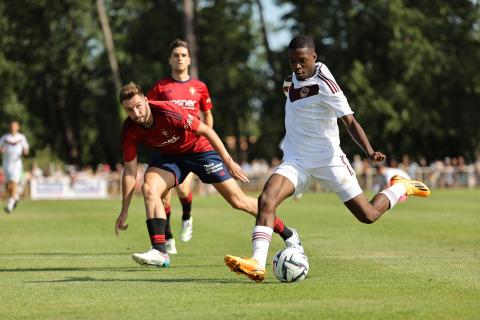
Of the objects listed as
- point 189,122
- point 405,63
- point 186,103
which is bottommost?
point 189,122

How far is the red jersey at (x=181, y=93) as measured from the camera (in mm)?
13664

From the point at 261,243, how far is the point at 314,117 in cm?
134

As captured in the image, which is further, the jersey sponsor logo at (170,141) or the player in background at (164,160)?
the jersey sponsor logo at (170,141)

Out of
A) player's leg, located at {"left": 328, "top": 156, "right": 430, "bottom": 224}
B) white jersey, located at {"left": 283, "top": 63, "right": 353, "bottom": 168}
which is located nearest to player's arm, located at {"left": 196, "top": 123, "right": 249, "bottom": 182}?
white jersey, located at {"left": 283, "top": 63, "right": 353, "bottom": 168}

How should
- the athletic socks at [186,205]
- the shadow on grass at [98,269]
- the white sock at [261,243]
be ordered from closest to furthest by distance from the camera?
the white sock at [261,243]
the shadow on grass at [98,269]
the athletic socks at [186,205]

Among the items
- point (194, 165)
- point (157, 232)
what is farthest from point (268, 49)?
point (157, 232)

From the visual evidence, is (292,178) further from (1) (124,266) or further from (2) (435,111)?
(2) (435,111)

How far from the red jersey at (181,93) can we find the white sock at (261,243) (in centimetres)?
419

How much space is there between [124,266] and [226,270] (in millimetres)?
1453

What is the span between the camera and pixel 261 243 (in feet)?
31.6

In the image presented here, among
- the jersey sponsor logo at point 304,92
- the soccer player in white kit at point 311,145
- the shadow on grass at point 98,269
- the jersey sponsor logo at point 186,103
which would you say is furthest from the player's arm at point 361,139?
the jersey sponsor logo at point 186,103

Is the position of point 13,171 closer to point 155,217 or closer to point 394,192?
point 155,217

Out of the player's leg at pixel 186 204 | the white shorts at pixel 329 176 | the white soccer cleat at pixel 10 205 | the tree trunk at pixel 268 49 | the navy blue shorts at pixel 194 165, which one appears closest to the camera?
the white shorts at pixel 329 176

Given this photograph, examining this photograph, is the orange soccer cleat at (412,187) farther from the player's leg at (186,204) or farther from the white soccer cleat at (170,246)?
the white soccer cleat at (170,246)
